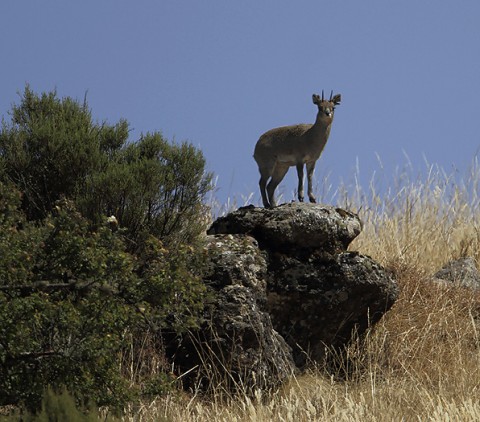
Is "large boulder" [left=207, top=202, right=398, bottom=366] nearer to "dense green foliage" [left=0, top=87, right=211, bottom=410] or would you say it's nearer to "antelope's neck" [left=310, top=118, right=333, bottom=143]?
"antelope's neck" [left=310, top=118, right=333, bottom=143]

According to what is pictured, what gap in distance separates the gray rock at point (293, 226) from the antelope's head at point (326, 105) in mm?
1252

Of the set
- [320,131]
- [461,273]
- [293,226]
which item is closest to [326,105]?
[320,131]

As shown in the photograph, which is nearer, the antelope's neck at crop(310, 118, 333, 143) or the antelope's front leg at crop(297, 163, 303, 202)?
the antelope's front leg at crop(297, 163, 303, 202)

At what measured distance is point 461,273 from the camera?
44.3 ft

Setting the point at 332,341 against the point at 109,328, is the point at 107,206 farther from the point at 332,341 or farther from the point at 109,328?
the point at 109,328

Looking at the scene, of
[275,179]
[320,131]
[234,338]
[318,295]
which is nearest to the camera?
[234,338]

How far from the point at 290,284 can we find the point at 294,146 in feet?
6.26

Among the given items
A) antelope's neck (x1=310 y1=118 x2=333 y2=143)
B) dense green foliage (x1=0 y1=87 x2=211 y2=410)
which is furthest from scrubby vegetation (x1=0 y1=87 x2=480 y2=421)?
antelope's neck (x1=310 y1=118 x2=333 y2=143)

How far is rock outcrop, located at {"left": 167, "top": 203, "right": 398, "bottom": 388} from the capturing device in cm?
898

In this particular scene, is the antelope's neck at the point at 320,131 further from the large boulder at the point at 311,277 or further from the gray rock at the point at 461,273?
the gray rock at the point at 461,273

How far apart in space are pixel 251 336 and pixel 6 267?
108 inches

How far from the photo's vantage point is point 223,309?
29.1 ft

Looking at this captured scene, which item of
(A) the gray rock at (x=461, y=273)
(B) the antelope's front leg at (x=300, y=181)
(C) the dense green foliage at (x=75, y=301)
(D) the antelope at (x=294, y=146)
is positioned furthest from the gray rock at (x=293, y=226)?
(A) the gray rock at (x=461, y=273)

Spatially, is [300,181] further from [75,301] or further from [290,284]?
[75,301]
